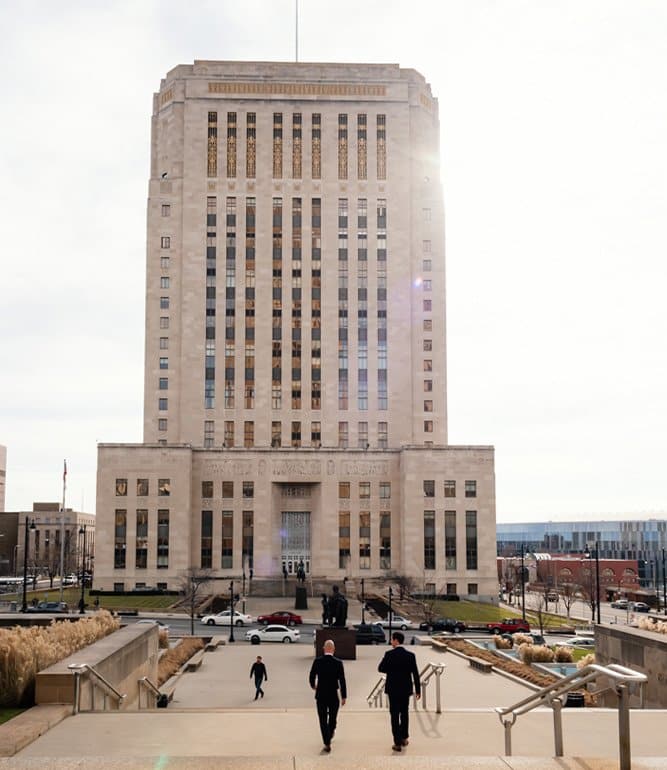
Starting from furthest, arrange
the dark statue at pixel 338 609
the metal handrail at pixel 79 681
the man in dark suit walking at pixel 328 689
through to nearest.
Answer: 1. the dark statue at pixel 338 609
2. the metal handrail at pixel 79 681
3. the man in dark suit walking at pixel 328 689

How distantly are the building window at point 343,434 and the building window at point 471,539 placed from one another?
53.4ft

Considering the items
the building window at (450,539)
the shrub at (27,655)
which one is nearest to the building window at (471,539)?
the building window at (450,539)

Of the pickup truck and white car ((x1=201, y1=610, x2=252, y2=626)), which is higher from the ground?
white car ((x1=201, y1=610, x2=252, y2=626))

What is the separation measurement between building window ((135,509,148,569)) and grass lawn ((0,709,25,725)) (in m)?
79.5

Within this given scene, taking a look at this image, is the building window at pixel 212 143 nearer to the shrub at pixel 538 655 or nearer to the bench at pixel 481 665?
the bench at pixel 481 665

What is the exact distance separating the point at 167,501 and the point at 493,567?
117 ft

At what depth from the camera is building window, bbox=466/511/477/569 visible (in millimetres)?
95250

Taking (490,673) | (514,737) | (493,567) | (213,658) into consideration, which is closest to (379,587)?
(493,567)

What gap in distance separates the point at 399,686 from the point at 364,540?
85293 mm

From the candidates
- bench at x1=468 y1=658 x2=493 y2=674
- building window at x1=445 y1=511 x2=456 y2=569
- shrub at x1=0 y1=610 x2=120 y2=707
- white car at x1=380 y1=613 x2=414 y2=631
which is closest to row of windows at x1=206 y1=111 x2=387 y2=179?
building window at x1=445 y1=511 x2=456 y2=569

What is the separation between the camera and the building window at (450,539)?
95188 mm

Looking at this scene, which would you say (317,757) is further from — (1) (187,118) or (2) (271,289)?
(1) (187,118)

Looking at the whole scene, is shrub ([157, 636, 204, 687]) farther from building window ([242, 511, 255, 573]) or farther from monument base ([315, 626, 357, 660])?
building window ([242, 511, 255, 573])

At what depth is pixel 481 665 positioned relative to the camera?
33.8 m
